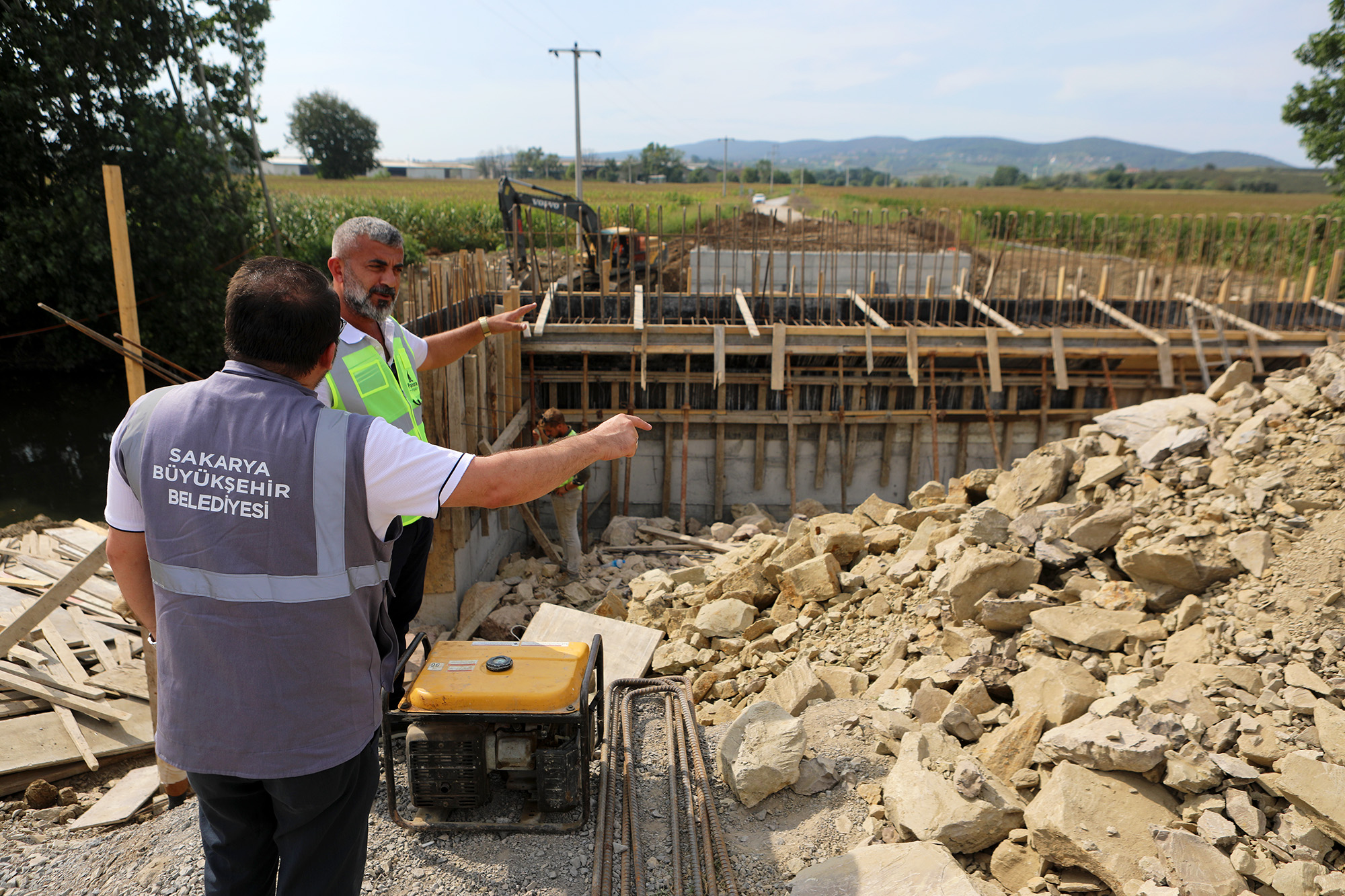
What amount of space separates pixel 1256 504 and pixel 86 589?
8.25 meters

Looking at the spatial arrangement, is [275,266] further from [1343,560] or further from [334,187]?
[334,187]

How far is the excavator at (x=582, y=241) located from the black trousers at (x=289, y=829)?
9.79 metres

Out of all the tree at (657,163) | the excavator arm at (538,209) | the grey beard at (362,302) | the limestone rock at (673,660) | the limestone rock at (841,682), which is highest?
the tree at (657,163)

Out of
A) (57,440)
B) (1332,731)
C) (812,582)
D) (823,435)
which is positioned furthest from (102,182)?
(1332,731)

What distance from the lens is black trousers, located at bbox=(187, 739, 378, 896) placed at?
1.95 m

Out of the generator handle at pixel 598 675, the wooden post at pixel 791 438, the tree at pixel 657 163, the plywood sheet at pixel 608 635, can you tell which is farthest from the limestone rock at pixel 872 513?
the tree at pixel 657 163

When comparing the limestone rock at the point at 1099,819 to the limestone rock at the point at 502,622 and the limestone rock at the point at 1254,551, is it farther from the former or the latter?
the limestone rock at the point at 502,622

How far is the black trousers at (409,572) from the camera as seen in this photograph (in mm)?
3498

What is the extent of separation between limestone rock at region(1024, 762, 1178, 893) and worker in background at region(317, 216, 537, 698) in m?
2.79

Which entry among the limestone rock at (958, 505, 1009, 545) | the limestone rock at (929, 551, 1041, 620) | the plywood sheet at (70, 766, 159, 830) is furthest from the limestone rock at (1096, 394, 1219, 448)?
the plywood sheet at (70, 766, 159, 830)

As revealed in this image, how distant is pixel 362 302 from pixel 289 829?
211 centimetres

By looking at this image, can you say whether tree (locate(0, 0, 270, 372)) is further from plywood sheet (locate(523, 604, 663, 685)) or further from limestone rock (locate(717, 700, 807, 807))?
limestone rock (locate(717, 700, 807, 807))

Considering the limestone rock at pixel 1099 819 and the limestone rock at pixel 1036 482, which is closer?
the limestone rock at pixel 1099 819

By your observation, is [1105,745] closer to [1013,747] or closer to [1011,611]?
[1013,747]
